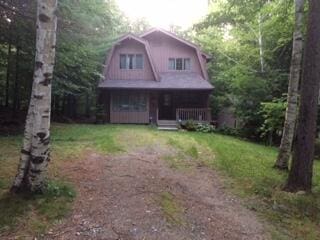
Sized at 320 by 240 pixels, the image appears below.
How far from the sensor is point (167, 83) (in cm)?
2428

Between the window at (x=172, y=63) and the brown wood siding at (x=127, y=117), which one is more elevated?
the window at (x=172, y=63)

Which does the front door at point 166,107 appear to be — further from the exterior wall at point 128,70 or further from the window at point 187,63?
the window at point 187,63

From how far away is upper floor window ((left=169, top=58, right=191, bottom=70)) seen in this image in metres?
26.0

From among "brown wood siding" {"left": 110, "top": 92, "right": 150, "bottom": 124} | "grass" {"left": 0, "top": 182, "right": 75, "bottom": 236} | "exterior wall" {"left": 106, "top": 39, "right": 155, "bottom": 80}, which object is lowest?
"grass" {"left": 0, "top": 182, "right": 75, "bottom": 236}

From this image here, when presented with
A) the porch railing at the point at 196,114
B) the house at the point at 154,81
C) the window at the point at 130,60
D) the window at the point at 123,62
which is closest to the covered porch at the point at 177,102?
the house at the point at 154,81

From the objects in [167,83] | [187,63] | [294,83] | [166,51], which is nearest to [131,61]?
[166,51]

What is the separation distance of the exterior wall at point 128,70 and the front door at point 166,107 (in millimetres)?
2124

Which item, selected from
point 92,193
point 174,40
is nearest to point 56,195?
point 92,193

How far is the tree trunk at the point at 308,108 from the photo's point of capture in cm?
758

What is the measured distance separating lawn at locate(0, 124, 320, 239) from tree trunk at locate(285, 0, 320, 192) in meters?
0.41

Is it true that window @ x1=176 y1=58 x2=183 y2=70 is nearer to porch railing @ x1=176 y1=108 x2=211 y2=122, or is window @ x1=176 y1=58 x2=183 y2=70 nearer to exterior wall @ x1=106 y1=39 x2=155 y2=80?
exterior wall @ x1=106 y1=39 x2=155 y2=80

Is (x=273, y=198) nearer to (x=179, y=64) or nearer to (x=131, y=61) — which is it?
(x=131, y=61)

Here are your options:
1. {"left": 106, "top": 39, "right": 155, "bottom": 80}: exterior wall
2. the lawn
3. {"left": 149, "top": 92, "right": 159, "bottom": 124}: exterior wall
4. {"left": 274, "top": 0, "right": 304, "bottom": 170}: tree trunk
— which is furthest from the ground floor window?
{"left": 274, "top": 0, "right": 304, "bottom": 170}: tree trunk

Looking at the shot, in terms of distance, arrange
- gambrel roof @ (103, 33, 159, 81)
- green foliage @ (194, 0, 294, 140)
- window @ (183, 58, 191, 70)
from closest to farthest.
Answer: green foliage @ (194, 0, 294, 140) → gambrel roof @ (103, 33, 159, 81) → window @ (183, 58, 191, 70)
